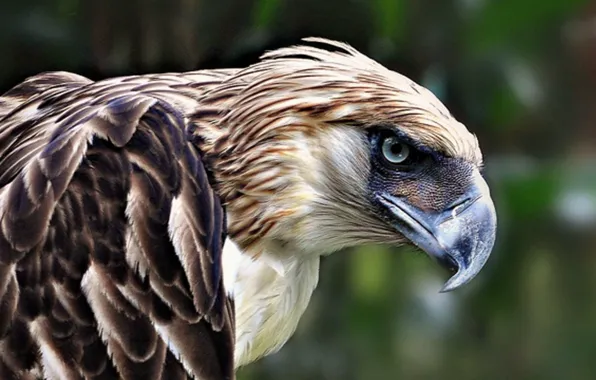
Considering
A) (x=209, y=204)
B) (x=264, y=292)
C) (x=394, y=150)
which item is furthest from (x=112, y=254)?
(x=394, y=150)

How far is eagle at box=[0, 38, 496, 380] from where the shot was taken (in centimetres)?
191

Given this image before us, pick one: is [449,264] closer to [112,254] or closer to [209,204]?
[209,204]

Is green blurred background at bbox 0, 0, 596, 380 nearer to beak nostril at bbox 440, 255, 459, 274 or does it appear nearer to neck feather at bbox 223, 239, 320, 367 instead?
neck feather at bbox 223, 239, 320, 367

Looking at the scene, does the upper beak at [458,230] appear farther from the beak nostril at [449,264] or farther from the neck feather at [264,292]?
the neck feather at [264,292]

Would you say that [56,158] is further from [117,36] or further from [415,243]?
[117,36]

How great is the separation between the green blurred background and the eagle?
0.97ft

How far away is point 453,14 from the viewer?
302 cm

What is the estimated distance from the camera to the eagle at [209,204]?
191 centimetres

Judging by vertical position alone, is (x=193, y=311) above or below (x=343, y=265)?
above

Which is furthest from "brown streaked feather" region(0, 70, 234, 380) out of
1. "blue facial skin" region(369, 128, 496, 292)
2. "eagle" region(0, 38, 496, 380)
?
"blue facial skin" region(369, 128, 496, 292)

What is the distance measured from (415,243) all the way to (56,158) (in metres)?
0.54

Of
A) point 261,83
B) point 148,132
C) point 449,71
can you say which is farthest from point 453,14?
point 148,132

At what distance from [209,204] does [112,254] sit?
176 millimetres

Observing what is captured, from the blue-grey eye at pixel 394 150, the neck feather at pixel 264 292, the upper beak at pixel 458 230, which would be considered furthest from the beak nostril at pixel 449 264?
the neck feather at pixel 264 292
